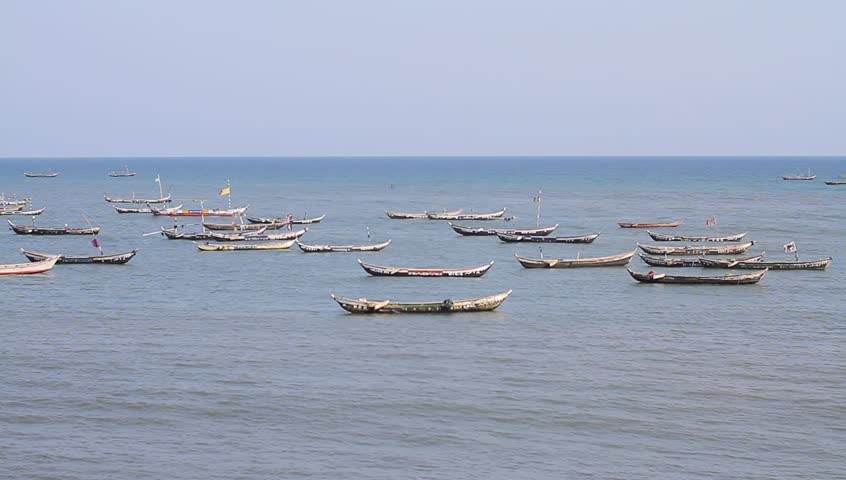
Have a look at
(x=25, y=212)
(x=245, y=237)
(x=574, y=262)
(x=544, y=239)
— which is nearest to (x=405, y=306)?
(x=574, y=262)

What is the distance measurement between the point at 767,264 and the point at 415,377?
48391 mm

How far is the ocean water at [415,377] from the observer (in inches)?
1574

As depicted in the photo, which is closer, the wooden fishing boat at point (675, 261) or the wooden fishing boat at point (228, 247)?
the wooden fishing boat at point (675, 261)

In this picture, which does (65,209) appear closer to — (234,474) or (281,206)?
(281,206)

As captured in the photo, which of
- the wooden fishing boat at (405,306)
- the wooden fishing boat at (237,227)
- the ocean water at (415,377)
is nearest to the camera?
the ocean water at (415,377)

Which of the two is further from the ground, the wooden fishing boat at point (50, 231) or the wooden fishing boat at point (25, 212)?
the wooden fishing boat at point (50, 231)

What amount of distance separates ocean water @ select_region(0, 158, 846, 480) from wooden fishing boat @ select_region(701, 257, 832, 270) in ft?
4.41

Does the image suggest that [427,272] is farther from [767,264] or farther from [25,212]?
[25,212]

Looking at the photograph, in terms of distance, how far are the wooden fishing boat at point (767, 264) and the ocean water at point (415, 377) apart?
1.34m

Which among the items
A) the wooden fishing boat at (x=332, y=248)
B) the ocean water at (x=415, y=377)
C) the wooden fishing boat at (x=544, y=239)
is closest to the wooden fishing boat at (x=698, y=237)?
the wooden fishing boat at (x=544, y=239)

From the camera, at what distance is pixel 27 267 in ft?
282

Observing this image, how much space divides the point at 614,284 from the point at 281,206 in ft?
345

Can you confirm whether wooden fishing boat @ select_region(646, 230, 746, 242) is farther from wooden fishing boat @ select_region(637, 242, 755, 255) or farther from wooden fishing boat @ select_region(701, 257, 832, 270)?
wooden fishing boat @ select_region(701, 257, 832, 270)

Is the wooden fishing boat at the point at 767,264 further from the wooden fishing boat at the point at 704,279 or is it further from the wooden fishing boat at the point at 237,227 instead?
the wooden fishing boat at the point at 237,227
